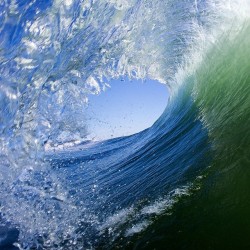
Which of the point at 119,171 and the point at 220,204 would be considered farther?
the point at 119,171

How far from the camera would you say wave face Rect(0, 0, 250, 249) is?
3.11 meters

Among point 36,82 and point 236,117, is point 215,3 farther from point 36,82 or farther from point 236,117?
point 36,82

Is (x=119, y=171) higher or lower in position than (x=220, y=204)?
higher

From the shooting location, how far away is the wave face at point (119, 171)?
10.2 ft

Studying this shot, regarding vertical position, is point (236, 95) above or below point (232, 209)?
above

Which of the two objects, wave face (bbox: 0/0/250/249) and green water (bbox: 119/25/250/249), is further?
wave face (bbox: 0/0/250/249)

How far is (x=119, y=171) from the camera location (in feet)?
23.9

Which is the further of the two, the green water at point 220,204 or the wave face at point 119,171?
the wave face at point 119,171

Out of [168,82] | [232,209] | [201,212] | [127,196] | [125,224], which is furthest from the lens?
[168,82]

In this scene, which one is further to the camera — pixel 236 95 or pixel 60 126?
pixel 60 126

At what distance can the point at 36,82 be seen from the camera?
5.98 meters

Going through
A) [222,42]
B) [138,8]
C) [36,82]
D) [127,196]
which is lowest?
[127,196]

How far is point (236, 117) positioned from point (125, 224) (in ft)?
8.98

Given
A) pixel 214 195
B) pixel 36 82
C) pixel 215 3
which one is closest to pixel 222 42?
pixel 215 3
